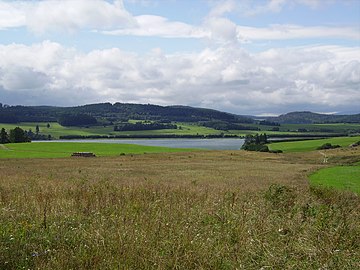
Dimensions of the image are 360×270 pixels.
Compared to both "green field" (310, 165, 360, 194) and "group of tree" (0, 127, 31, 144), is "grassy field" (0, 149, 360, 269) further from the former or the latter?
"group of tree" (0, 127, 31, 144)

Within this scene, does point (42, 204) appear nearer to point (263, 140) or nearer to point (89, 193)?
point (89, 193)

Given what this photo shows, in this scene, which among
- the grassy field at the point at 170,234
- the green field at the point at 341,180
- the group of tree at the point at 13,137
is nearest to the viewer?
the grassy field at the point at 170,234

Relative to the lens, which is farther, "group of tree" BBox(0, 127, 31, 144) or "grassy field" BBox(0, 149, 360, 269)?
"group of tree" BBox(0, 127, 31, 144)

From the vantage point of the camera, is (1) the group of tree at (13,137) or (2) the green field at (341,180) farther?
(1) the group of tree at (13,137)

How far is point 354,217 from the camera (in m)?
9.32

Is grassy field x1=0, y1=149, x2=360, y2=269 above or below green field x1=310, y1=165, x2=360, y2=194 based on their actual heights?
above

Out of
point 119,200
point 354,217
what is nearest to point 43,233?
point 119,200

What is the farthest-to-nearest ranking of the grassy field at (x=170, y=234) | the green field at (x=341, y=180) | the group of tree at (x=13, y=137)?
the group of tree at (x=13, y=137)
the green field at (x=341, y=180)
the grassy field at (x=170, y=234)

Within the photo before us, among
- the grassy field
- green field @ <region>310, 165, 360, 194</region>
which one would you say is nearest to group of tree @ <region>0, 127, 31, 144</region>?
green field @ <region>310, 165, 360, 194</region>

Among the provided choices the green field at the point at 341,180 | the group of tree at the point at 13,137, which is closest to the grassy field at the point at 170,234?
the green field at the point at 341,180

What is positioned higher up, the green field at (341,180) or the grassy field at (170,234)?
the grassy field at (170,234)

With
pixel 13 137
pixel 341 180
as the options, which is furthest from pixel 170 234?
pixel 13 137

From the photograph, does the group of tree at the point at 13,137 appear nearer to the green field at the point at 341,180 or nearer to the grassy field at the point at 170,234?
the green field at the point at 341,180

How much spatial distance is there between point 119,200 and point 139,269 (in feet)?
14.0
